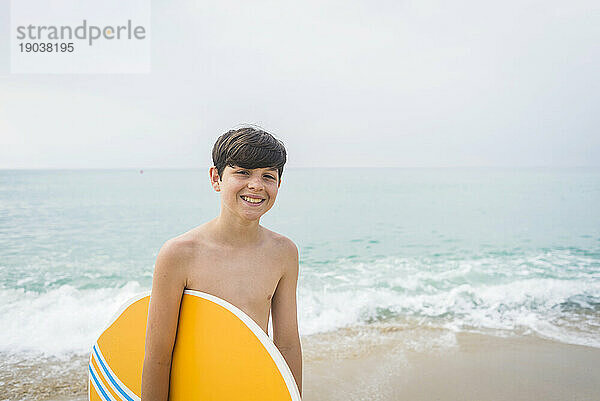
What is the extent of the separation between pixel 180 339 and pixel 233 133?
569mm

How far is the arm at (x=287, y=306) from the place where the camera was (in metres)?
1.52

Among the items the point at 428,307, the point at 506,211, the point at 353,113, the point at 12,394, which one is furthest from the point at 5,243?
the point at 353,113

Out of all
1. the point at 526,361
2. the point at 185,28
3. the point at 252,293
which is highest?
the point at 185,28

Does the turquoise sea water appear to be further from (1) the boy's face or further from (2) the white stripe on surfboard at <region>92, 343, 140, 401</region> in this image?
(1) the boy's face

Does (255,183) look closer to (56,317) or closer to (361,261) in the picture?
(56,317)

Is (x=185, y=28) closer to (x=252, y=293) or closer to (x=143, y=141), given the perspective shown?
(x=143, y=141)

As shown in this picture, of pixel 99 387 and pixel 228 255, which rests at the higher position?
pixel 228 255

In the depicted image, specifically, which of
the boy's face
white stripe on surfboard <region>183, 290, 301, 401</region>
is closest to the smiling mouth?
the boy's face

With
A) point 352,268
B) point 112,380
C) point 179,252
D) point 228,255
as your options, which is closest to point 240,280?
point 228,255

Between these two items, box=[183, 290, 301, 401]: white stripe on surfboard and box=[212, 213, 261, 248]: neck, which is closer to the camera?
box=[183, 290, 301, 401]: white stripe on surfboard

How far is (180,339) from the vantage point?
54.0 inches

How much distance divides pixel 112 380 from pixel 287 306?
582mm

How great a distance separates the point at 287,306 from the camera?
5.03 feet

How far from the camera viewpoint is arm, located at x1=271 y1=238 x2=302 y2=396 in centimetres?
152
